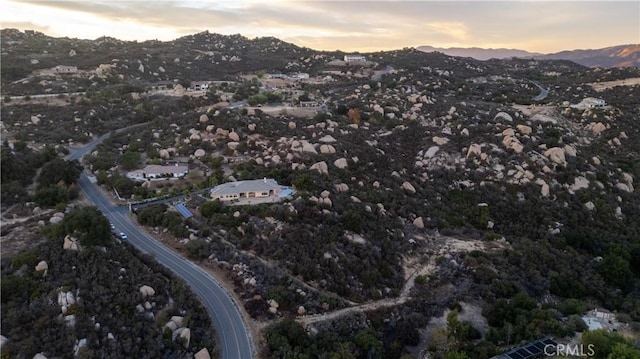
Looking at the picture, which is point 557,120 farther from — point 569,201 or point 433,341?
point 433,341

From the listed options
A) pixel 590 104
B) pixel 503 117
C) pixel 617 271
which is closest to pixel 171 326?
pixel 617 271

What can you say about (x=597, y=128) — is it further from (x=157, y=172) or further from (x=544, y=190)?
(x=157, y=172)

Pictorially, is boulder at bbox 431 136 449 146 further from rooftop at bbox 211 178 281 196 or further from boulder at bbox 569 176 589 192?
rooftop at bbox 211 178 281 196

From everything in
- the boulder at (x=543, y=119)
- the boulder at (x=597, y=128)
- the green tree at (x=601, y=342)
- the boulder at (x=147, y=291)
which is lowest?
the boulder at (x=147, y=291)

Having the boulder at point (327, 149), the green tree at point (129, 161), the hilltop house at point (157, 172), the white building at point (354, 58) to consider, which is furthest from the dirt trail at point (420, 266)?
the white building at point (354, 58)

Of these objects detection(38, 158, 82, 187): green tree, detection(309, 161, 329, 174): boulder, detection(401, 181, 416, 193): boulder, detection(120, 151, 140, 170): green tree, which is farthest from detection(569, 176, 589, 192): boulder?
detection(38, 158, 82, 187): green tree

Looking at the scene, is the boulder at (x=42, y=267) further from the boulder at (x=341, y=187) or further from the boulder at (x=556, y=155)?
the boulder at (x=556, y=155)
